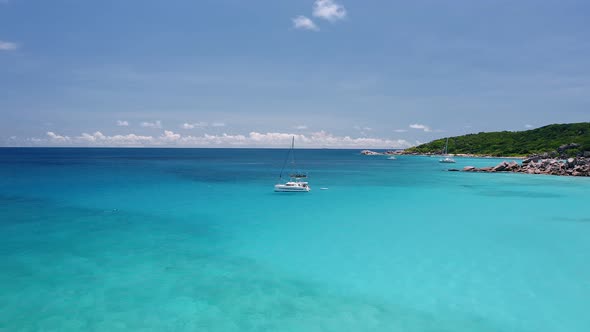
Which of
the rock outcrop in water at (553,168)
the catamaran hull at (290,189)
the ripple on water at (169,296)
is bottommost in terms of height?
the ripple on water at (169,296)

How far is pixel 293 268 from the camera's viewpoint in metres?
24.0

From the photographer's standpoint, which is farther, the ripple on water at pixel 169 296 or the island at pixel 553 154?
the island at pixel 553 154

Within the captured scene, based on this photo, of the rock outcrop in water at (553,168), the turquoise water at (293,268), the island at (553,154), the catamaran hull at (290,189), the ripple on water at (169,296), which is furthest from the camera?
the island at (553,154)

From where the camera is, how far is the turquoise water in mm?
17000

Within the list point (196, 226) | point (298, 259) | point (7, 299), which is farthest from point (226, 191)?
point (7, 299)

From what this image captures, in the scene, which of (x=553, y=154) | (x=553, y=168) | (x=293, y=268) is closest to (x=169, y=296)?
(x=293, y=268)

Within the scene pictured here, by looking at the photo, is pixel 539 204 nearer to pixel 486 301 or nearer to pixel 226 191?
pixel 486 301

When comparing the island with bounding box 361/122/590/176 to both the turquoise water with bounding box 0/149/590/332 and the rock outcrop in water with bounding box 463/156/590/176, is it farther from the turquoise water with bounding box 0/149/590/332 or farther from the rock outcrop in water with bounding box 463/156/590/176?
the turquoise water with bounding box 0/149/590/332

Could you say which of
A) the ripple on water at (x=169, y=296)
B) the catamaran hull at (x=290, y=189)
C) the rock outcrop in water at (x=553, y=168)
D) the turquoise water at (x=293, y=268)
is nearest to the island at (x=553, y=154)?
the rock outcrop in water at (x=553, y=168)

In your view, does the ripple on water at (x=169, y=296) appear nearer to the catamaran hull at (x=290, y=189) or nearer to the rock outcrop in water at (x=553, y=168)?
the catamaran hull at (x=290, y=189)

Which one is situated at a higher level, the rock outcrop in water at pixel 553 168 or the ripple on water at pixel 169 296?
the rock outcrop in water at pixel 553 168

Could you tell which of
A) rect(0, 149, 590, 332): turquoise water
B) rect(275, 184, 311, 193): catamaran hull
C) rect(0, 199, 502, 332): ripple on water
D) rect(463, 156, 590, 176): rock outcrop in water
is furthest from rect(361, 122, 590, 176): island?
rect(0, 199, 502, 332): ripple on water

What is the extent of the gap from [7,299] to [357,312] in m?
18.1

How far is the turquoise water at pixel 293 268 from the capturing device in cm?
1700
